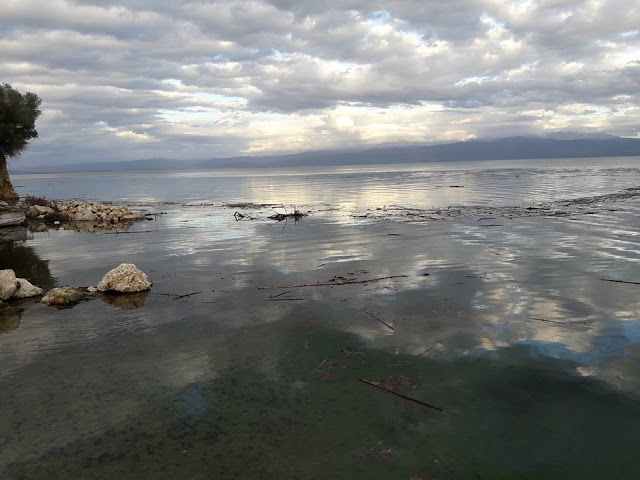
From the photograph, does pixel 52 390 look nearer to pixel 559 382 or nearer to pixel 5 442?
pixel 5 442

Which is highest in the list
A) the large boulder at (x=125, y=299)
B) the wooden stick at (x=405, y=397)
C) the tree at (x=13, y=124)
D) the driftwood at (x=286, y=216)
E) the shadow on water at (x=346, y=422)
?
the tree at (x=13, y=124)

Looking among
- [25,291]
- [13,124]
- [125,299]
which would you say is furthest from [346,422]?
[13,124]

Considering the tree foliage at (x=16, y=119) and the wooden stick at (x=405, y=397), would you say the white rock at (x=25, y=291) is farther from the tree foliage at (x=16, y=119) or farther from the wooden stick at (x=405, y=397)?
the tree foliage at (x=16, y=119)

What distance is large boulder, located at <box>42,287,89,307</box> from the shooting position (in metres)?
→ 12.8

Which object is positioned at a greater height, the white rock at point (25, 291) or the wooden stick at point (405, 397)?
the white rock at point (25, 291)

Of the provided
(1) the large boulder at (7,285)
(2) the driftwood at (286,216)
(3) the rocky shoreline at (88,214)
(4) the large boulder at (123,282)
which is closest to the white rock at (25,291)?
(1) the large boulder at (7,285)

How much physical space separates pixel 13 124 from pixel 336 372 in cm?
6641

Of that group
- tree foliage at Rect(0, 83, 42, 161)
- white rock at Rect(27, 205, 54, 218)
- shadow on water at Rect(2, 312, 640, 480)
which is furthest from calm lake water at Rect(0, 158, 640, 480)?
tree foliage at Rect(0, 83, 42, 161)

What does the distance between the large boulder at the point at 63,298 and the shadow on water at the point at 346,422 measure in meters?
4.35

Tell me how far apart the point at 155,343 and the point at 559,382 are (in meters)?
8.19

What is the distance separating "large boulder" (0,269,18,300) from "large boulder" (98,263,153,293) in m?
2.39

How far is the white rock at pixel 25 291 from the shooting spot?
44.1ft

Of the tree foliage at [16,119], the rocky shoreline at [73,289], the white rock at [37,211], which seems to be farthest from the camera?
the tree foliage at [16,119]

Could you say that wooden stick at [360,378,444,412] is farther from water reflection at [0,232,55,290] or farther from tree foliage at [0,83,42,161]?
tree foliage at [0,83,42,161]
